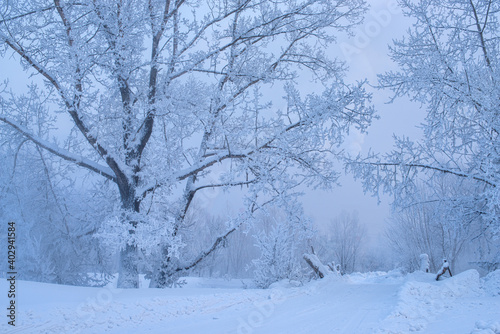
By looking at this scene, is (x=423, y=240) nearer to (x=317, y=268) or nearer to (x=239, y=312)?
(x=317, y=268)

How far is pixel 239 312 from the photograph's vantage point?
502cm

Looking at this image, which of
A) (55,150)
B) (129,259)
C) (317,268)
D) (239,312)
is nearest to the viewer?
(239,312)

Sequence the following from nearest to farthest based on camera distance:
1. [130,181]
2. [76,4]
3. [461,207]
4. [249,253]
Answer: [76,4], [130,181], [461,207], [249,253]

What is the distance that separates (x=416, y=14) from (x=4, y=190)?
1155 cm

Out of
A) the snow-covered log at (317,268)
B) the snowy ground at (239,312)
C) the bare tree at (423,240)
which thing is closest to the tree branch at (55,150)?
the snowy ground at (239,312)

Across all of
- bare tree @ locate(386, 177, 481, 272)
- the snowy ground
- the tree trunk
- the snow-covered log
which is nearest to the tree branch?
the tree trunk

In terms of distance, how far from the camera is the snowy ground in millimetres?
3967

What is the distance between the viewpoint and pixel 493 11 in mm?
8781

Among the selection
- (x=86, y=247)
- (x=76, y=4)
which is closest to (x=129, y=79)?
(x=76, y=4)

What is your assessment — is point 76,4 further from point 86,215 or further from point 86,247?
point 86,247

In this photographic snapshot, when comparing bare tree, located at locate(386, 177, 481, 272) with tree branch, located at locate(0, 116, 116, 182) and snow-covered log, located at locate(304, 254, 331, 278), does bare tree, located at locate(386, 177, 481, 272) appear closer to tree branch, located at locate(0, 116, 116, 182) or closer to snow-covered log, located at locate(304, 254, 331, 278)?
snow-covered log, located at locate(304, 254, 331, 278)

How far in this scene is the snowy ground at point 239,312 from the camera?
3.97 meters

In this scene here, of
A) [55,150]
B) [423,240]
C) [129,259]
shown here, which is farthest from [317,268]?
[423,240]

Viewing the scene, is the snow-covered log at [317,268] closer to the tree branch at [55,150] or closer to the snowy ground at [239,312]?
the snowy ground at [239,312]
